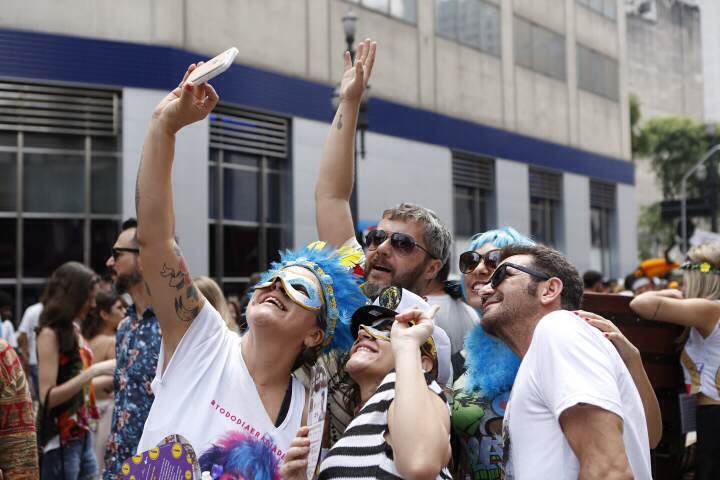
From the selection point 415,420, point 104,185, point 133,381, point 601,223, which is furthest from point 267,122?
point 601,223

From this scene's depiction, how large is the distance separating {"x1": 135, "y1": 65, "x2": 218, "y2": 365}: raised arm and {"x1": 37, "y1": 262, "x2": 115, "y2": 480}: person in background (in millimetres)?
2442

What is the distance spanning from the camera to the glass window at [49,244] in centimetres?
1311

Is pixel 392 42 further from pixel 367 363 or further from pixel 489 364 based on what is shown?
pixel 367 363

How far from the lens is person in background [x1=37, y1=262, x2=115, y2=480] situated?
500cm

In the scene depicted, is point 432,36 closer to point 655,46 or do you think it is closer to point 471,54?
point 471,54

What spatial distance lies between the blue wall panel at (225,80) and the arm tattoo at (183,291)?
11.5 meters

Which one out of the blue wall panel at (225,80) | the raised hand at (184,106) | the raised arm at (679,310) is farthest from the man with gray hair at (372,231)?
the blue wall panel at (225,80)

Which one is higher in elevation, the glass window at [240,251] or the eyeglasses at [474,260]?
the glass window at [240,251]

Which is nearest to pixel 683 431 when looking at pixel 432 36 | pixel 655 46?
pixel 432 36

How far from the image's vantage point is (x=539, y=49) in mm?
23844

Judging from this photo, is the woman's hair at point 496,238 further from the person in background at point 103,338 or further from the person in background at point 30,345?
the person in background at point 30,345

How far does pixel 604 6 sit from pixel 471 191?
10.7m

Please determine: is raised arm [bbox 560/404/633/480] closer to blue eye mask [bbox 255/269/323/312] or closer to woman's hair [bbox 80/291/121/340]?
blue eye mask [bbox 255/269/323/312]

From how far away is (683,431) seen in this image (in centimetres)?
484
